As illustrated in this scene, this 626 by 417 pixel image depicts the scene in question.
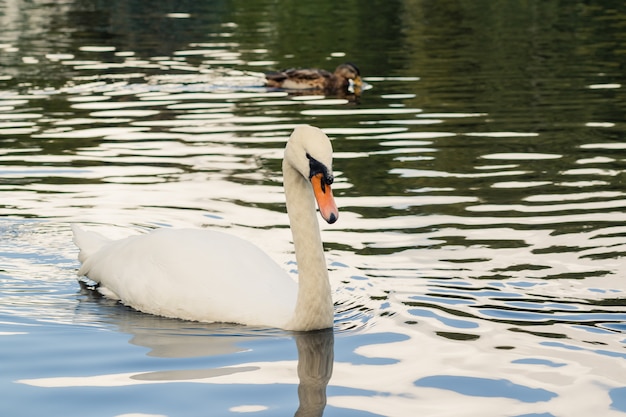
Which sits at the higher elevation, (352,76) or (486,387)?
(486,387)

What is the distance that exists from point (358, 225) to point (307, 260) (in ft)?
12.4

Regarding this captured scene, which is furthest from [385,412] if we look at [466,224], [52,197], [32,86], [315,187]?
[32,86]

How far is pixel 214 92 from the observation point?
25.4 meters

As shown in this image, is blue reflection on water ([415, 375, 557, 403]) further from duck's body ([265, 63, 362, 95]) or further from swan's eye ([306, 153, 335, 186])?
duck's body ([265, 63, 362, 95])

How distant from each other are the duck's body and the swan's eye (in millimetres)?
16608

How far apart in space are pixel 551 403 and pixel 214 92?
18.1 meters

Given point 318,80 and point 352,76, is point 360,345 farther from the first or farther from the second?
point 318,80

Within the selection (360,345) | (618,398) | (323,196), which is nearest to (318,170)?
(323,196)

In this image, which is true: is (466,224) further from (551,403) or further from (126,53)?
(126,53)

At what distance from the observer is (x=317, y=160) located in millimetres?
9062

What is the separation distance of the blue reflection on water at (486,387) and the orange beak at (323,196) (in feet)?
4.13

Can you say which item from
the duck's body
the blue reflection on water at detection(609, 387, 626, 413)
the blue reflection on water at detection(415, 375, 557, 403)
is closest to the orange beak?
the blue reflection on water at detection(415, 375, 557, 403)

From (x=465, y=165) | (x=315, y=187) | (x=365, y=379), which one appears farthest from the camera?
(x=465, y=165)

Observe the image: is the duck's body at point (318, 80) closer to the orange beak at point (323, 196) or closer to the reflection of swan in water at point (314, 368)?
the reflection of swan in water at point (314, 368)
